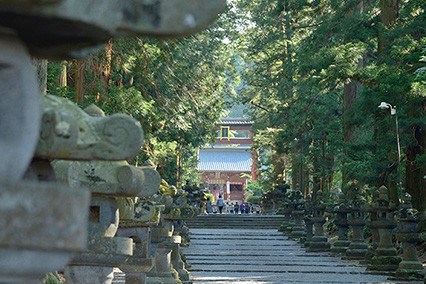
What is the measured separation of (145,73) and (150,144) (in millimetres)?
3974

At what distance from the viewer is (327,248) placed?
2612 centimetres

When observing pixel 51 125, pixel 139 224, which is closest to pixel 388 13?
pixel 139 224

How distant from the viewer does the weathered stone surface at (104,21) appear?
250cm

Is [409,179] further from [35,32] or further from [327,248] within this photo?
[35,32]

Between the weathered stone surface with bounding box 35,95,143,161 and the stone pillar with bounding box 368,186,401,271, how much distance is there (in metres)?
15.7

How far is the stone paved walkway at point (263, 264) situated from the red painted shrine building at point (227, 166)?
45.6 m

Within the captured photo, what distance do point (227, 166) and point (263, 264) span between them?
56.1 meters

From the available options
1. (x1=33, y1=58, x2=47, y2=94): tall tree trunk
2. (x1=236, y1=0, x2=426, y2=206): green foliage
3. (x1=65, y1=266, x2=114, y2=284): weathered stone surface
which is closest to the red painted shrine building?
(x1=236, y1=0, x2=426, y2=206): green foliage

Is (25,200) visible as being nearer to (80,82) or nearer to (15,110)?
(15,110)

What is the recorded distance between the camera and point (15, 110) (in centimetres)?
258

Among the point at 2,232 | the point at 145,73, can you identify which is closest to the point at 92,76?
the point at 145,73

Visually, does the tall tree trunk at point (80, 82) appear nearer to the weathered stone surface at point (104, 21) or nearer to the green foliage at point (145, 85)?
the green foliage at point (145, 85)

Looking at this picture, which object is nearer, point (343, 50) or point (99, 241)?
point (99, 241)

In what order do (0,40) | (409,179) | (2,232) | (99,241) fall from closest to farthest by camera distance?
(2,232) < (0,40) < (99,241) < (409,179)
